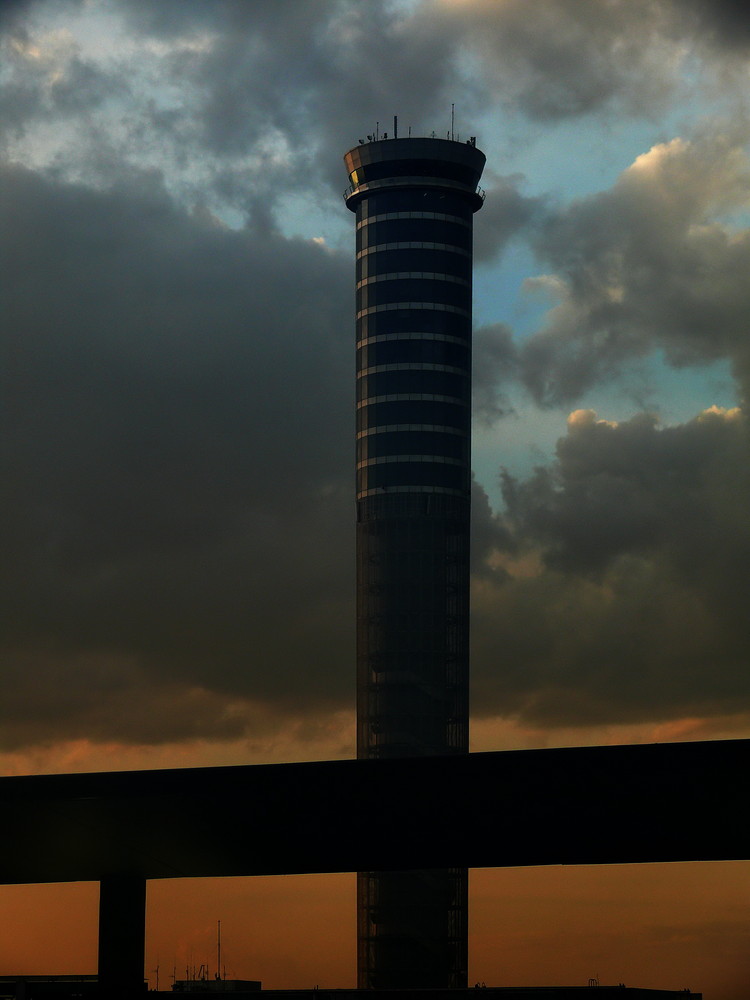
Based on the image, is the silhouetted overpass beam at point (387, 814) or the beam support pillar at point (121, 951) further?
the beam support pillar at point (121, 951)

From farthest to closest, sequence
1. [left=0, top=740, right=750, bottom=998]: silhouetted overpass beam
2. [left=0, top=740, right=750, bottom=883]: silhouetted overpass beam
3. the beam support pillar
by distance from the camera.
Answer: the beam support pillar < [left=0, top=740, right=750, bottom=998]: silhouetted overpass beam < [left=0, top=740, right=750, bottom=883]: silhouetted overpass beam

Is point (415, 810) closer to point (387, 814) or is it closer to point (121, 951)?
point (387, 814)

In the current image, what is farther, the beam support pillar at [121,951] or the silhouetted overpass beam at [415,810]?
the beam support pillar at [121,951]

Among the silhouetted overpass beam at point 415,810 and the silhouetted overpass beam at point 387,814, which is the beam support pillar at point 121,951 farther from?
the silhouetted overpass beam at point 415,810

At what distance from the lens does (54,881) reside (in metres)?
98.2

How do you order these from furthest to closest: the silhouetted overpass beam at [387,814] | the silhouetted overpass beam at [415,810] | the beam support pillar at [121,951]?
the beam support pillar at [121,951] → the silhouetted overpass beam at [387,814] → the silhouetted overpass beam at [415,810]

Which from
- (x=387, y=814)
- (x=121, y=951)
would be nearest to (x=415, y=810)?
(x=387, y=814)

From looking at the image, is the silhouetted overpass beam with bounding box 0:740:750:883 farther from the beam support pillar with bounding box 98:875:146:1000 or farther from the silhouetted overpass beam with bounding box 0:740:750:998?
the beam support pillar with bounding box 98:875:146:1000

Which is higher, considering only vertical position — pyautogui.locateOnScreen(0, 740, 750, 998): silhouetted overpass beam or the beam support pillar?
pyautogui.locateOnScreen(0, 740, 750, 998): silhouetted overpass beam

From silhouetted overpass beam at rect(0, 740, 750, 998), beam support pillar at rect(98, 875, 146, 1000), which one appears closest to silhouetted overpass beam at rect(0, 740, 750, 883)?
silhouetted overpass beam at rect(0, 740, 750, 998)

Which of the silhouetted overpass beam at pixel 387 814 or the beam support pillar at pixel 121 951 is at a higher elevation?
the silhouetted overpass beam at pixel 387 814

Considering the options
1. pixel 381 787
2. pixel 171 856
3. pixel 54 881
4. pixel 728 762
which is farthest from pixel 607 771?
pixel 54 881

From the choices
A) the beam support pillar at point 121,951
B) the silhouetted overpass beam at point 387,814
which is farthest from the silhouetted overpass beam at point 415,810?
the beam support pillar at point 121,951

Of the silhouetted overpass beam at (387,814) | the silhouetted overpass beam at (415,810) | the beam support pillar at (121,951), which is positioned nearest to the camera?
the silhouetted overpass beam at (415,810)
